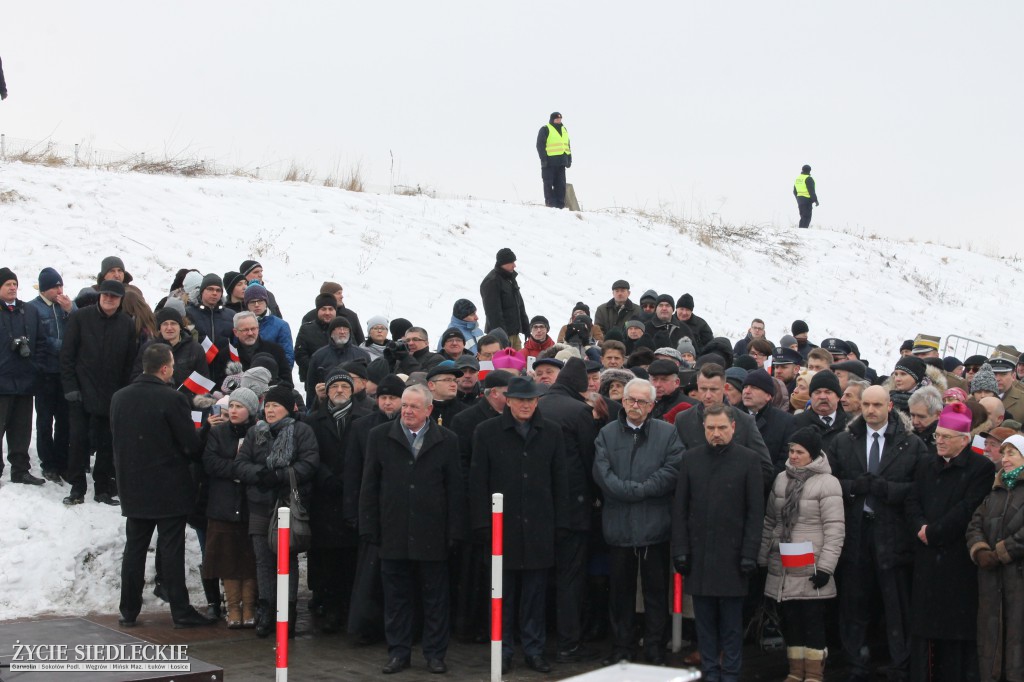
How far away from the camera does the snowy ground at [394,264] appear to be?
10.6 m

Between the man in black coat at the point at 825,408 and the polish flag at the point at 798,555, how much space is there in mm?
1141

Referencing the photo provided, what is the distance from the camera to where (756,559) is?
854 centimetres

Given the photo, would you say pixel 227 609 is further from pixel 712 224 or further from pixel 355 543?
pixel 712 224

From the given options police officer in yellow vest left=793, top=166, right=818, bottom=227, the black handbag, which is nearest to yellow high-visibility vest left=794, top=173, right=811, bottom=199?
police officer in yellow vest left=793, top=166, right=818, bottom=227

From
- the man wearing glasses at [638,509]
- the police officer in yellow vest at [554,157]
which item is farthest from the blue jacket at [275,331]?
the police officer in yellow vest at [554,157]

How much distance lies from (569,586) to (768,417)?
83.7 inches

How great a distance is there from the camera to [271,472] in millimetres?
9617

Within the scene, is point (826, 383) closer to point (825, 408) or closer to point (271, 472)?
point (825, 408)

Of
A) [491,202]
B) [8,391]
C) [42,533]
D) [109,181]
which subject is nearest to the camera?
[42,533]

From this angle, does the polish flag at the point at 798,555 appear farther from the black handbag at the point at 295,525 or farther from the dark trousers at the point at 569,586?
the black handbag at the point at 295,525

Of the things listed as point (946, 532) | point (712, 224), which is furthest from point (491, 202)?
point (946, 532)

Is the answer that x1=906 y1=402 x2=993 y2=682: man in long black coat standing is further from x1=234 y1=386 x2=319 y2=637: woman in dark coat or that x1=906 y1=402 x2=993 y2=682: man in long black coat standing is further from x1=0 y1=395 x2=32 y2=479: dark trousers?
x1=0 y1=395 x2=32 y2=479: dark trousers

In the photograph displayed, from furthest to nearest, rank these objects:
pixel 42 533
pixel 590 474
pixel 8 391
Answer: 1. pixel 8 391
2. pixel 42 533
3. pixel 590 474

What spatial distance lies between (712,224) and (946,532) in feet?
74.4
